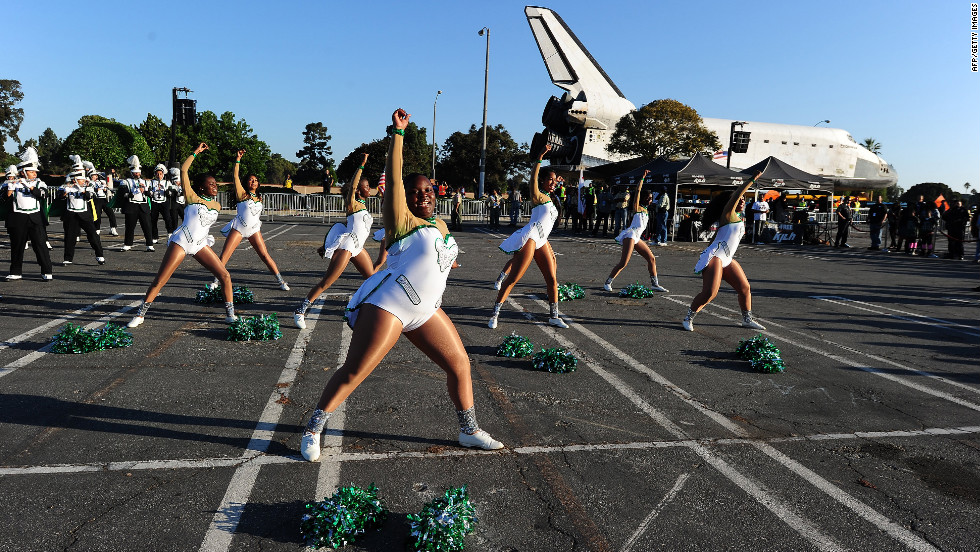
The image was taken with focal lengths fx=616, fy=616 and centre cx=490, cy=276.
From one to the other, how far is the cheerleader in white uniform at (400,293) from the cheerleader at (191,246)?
13.6 feet

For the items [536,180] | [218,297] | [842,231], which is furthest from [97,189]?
[842,231]

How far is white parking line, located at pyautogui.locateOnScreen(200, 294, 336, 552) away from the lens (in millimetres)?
2898

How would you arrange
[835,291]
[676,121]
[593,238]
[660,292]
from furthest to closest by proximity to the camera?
[676,121]
[593,238]
[835,291]
[660,292]

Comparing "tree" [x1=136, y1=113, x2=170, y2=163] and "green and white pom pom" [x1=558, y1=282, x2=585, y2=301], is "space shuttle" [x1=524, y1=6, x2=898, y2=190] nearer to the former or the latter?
"tree" [x1=136, y1=113, x2=170, y2=163]

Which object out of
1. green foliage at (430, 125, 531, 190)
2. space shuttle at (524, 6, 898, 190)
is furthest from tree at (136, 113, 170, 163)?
space shuttle at (524, 6, 898, 190)

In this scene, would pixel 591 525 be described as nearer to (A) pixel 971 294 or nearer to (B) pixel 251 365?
(B) pixel 251 365

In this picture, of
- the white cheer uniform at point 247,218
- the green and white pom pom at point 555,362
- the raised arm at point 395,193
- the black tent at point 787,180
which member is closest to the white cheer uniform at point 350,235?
the white cheer uniform at point 247,218

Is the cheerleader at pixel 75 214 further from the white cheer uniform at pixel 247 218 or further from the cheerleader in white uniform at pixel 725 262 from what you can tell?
the cheerleader in white uniform at pixel 725 262

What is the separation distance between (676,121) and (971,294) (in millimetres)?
41656

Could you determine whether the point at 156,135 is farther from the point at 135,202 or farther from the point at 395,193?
the point at 395,193

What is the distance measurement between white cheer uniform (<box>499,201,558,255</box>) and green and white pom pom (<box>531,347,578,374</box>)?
2049 mm

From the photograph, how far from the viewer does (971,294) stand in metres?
→ 12.5

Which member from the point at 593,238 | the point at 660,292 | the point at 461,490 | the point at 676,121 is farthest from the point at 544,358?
the point at 676,121

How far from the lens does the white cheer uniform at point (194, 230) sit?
A: 23.6 ft
